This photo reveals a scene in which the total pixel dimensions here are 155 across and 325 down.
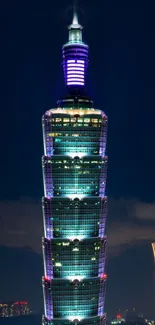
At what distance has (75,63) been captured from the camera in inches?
4178

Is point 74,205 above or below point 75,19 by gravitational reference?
below

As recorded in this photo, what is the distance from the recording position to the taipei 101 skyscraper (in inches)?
4085

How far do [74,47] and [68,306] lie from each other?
3955cm

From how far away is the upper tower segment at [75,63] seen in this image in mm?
106125

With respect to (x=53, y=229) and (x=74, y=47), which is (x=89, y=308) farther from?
(x=74, y=47)
